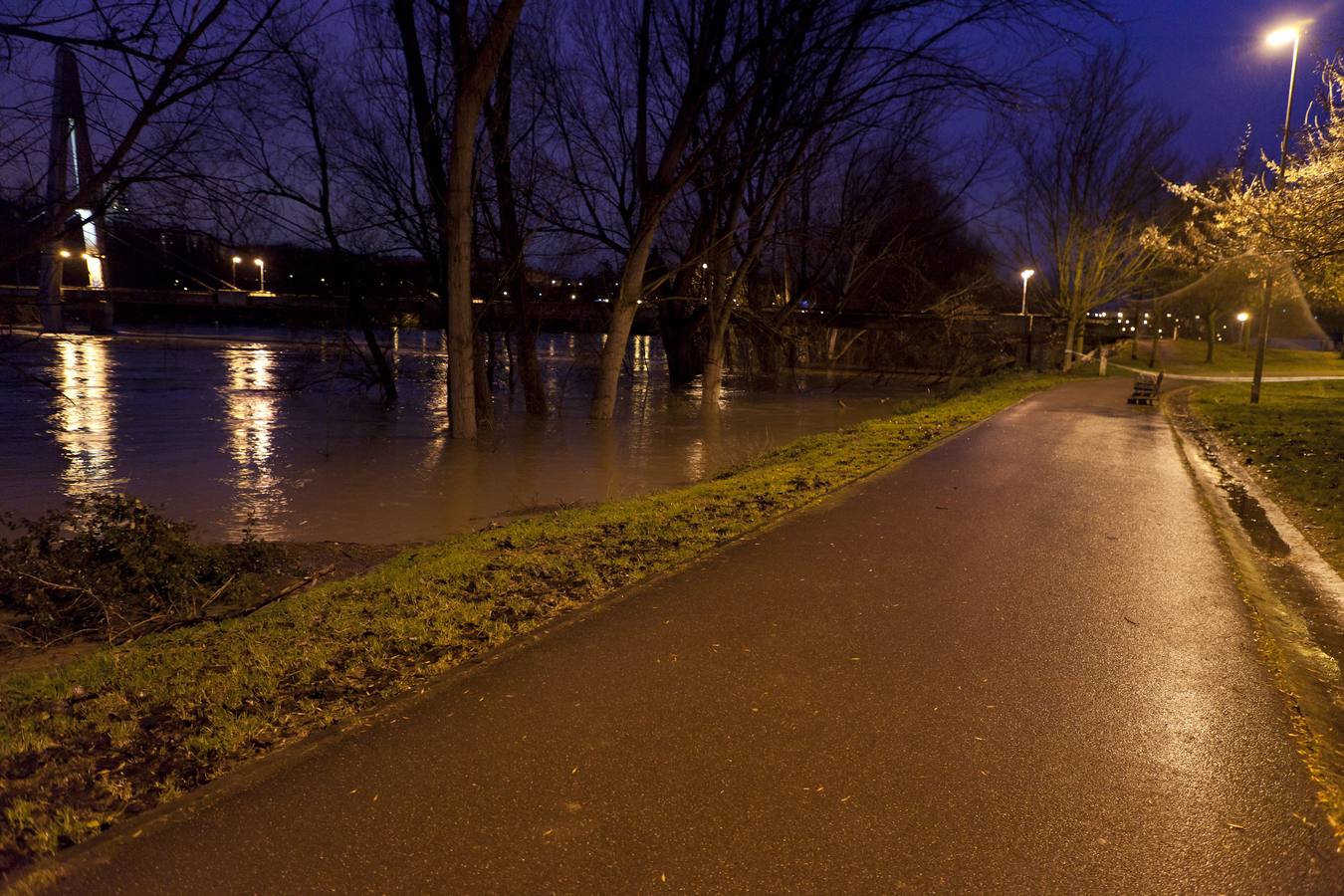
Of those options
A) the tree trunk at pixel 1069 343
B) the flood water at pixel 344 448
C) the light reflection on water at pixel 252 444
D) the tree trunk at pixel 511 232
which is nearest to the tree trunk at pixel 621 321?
the flood water at pixel 344 448

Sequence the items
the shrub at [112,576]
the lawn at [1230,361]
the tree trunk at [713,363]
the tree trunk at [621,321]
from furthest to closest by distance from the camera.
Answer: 1. the lawn at [1230,361]
2. the tree trunk at [713,363]
3. the tree trunk at [621,321]
4. the shrub at [112,576]

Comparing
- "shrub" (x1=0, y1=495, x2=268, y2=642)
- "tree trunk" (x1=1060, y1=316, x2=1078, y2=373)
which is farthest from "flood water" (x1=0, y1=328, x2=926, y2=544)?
"tree trunk" (x1=1060, y1=316, x2=1078, y2=373)

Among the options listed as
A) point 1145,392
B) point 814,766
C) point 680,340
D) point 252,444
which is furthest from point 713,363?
point 814,766

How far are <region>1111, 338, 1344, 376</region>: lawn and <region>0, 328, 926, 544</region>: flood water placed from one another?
23.5m

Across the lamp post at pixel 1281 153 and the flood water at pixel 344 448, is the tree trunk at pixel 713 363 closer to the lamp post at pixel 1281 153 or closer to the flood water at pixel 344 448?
the flood water at pixel 344 448

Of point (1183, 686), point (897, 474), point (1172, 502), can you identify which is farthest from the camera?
point (897, 474)

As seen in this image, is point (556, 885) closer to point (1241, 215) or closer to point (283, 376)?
point (1241, 215)

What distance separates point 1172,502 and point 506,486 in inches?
338

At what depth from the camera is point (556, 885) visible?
10.2 ft

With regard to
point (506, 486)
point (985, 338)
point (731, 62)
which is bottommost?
point (506, 486)

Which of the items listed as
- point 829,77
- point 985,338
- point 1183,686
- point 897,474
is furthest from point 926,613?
point 985,338

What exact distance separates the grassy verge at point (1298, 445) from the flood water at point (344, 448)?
7894 mm

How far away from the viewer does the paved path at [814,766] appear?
3227 millimetres

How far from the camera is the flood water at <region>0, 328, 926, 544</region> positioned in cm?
1163
